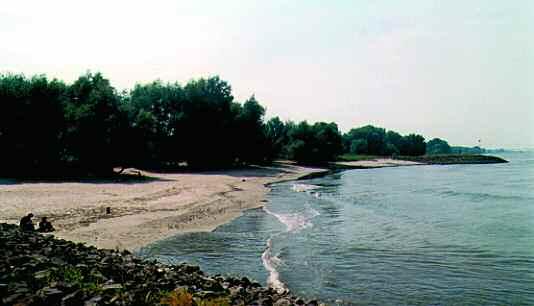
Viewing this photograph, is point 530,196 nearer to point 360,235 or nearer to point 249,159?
point 360,235

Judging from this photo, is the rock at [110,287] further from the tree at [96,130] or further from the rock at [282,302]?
the tree at [96,130]

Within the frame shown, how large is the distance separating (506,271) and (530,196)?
1407 inches

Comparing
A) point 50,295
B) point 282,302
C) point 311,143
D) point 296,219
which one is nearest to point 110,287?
point 50,295

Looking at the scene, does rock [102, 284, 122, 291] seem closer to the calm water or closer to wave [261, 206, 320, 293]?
wave [261, 206, 320, 293]

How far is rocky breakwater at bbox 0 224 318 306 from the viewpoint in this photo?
9.38 m

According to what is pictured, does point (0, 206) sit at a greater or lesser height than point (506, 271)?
greater

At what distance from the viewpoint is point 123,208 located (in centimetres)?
3131

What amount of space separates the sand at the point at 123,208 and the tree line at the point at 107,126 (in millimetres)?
9448

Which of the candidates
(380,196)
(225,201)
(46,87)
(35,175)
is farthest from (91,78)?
(380,196)

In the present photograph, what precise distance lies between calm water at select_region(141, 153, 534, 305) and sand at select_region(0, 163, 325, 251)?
2014 millimetres

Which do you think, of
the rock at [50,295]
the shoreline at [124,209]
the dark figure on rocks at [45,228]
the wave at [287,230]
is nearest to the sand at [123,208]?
the shoreline at [124,209]

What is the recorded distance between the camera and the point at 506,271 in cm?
1838

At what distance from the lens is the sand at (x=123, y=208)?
2303 centimetres

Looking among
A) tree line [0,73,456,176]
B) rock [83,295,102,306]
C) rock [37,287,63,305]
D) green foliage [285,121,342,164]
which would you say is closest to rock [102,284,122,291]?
rock [83,295,102,306]
